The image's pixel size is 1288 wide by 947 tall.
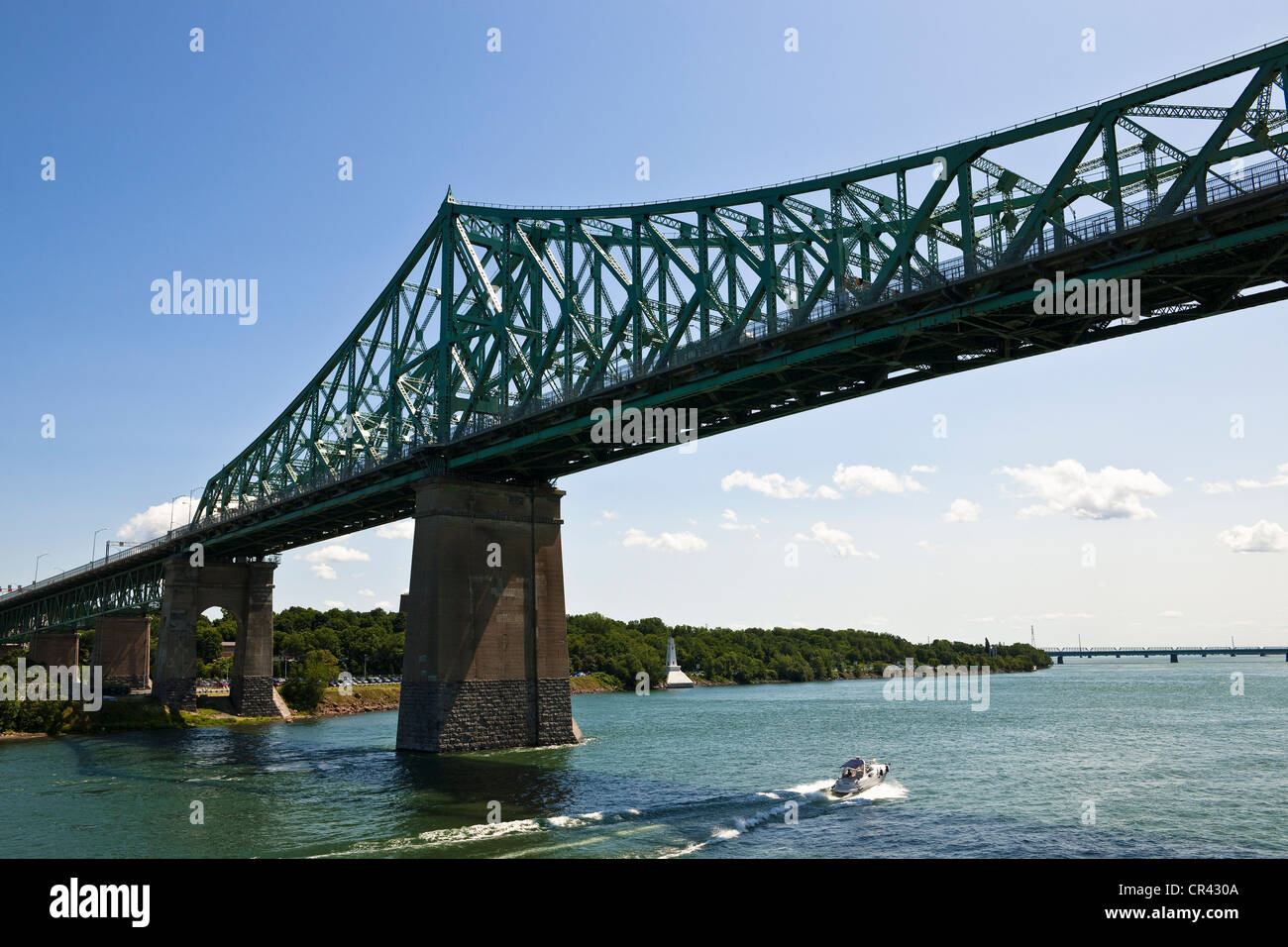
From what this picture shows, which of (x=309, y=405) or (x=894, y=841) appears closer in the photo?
(x=894, y=841)

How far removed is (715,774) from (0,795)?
31.4m

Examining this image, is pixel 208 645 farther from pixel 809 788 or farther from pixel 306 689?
pixel 809 788

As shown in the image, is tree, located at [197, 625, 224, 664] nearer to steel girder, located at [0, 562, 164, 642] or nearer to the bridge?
steel girder, located at [0, 562, 164, 642]

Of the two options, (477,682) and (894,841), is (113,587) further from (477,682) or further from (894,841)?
(894,841)

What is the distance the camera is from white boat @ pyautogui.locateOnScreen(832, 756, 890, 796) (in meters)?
39.5

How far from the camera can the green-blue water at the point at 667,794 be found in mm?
29922

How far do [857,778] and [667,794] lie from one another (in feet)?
27.5

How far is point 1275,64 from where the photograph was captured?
26.9 metres

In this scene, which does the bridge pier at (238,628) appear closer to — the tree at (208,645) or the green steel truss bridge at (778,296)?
the green steel truss bridge at (778,296)

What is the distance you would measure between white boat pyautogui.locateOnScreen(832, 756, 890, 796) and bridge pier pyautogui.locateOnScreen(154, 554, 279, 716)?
209 feet

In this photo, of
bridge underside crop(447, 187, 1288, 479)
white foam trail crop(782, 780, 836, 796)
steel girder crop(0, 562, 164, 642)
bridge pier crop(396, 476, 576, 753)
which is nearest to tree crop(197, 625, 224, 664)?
steel girder crop(0, 562, 164, 642)

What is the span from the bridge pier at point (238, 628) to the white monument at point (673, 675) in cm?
8891
